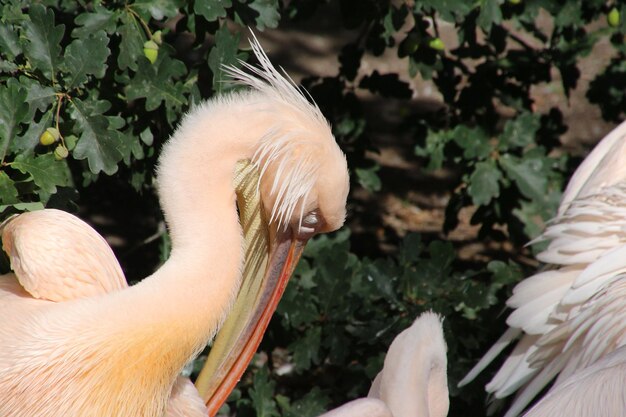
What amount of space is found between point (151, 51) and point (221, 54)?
0.71 feet

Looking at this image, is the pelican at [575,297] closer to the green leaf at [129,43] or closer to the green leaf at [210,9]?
the green leaf at [210,9]

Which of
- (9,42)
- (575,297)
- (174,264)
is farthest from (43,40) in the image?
(575,297)

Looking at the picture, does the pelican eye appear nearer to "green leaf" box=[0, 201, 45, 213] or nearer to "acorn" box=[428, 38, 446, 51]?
"green leaf" box=[0, 201, 45, 213]

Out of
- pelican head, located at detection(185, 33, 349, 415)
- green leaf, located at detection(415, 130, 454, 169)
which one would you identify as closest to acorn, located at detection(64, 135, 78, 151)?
pelican head, located at detection(185, 33, 349, 415)

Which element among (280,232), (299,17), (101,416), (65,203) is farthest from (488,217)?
(101,416)

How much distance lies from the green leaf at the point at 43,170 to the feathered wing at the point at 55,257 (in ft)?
0.24

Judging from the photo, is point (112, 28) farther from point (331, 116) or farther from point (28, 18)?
point (331, 116)

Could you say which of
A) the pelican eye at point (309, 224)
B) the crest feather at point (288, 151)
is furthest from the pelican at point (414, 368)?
the crest feather at point (288, 151)

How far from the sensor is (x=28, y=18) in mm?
2592

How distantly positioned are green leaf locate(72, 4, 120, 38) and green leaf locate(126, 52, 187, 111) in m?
0.14

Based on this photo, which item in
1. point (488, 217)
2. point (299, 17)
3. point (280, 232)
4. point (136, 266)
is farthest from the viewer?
point (136, 266)

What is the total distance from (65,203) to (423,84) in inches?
145

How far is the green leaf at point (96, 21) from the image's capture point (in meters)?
2.65

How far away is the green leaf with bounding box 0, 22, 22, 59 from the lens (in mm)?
2511
